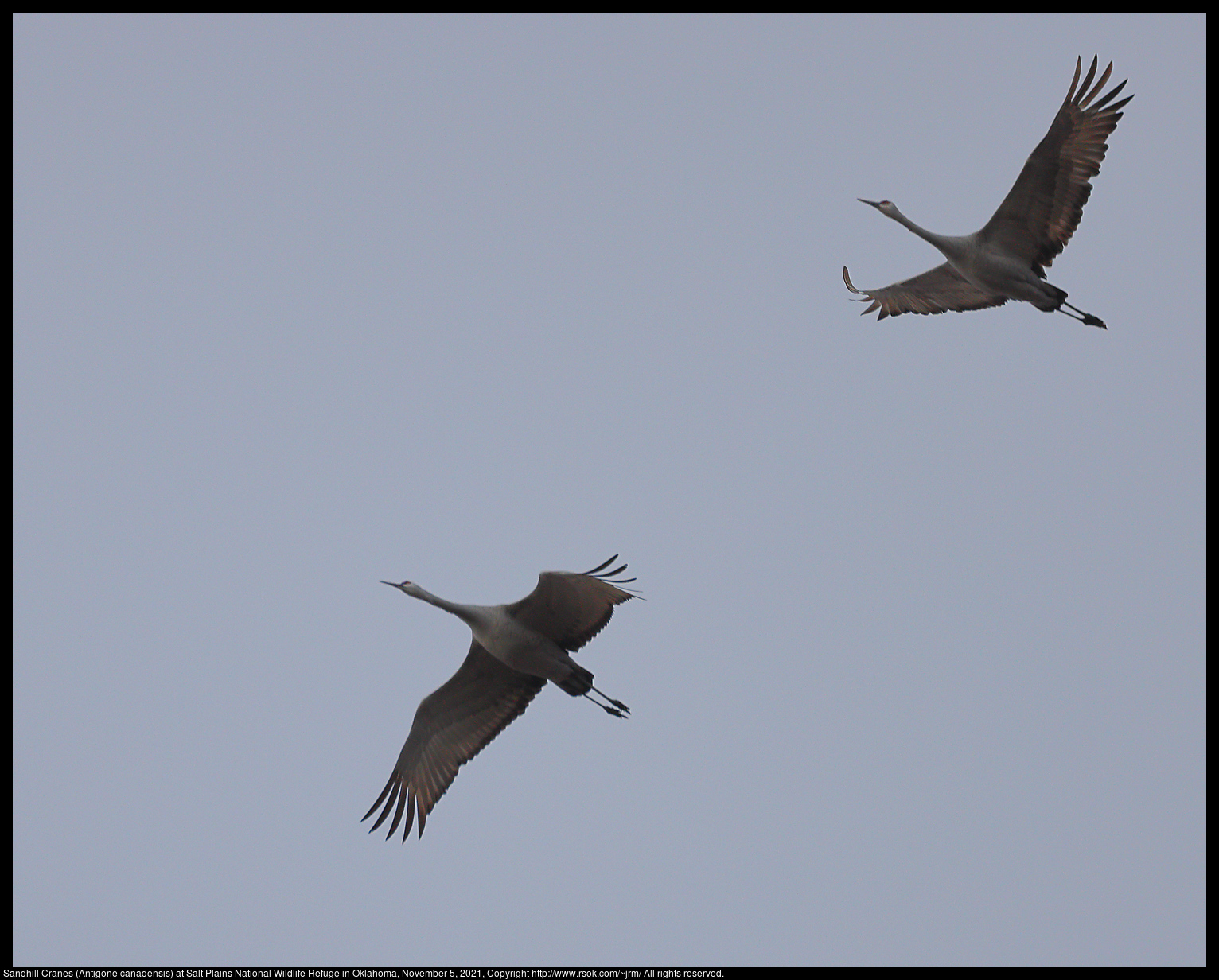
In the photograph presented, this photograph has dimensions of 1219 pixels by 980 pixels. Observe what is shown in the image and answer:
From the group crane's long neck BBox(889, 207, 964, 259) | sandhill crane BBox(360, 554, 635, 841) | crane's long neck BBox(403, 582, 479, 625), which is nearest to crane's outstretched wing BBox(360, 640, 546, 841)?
sandhill crane BBox(360, 554, 635, 841)

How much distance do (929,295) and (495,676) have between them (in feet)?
29.0

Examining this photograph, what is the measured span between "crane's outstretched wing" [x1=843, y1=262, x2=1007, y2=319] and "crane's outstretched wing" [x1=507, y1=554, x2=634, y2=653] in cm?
735

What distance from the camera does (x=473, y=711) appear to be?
16141mm

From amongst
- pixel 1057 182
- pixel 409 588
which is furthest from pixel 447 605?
pixel 1057 182

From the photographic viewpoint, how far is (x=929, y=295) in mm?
19641

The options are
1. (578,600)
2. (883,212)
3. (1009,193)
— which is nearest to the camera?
(578,600)

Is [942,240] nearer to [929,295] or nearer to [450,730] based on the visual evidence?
[929,295]

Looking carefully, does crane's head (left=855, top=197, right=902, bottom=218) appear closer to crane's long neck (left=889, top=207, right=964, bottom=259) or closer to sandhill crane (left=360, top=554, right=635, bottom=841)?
crane's long neck (left=889, top=207, right=964, bottom=259)

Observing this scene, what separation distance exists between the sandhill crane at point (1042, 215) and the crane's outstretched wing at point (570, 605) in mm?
7043

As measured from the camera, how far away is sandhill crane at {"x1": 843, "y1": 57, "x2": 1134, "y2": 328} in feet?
55.6

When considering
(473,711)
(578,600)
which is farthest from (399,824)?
(578,600)

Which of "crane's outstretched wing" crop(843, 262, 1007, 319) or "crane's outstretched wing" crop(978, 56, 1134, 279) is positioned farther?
"crane's outstretched wing" crop(843, 262, 1007, 319)
